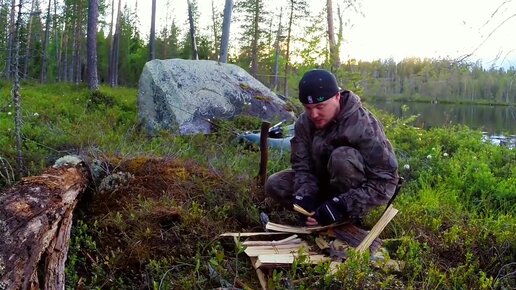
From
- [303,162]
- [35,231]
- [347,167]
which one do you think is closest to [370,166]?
[347,167]

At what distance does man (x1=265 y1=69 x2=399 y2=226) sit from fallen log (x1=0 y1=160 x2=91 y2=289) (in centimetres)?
180

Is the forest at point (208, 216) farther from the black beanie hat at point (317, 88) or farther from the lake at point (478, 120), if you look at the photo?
the lake at point (478, 120)

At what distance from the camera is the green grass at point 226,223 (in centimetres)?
336

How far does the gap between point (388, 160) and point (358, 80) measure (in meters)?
7.01

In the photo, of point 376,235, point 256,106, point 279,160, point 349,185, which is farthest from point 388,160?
point 256,106

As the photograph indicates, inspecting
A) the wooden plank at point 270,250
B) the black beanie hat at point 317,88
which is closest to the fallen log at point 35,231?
the wooden plank at point 270,250

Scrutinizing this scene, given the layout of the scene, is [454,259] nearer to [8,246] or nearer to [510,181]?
[510,181]

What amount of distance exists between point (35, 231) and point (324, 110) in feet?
7.43

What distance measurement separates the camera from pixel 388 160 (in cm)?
377

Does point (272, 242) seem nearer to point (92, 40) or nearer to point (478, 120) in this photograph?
point (92, 40)

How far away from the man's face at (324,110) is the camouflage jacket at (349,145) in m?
0.06

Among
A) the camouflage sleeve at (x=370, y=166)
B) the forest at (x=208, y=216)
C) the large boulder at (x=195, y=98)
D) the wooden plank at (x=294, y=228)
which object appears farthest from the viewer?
the large boulder at (x=195, y=98)

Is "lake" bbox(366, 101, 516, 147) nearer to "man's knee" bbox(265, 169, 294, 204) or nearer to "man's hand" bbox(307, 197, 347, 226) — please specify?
"man's knee" bbox(265, 169, 294, 204)

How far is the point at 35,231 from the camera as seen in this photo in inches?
116
